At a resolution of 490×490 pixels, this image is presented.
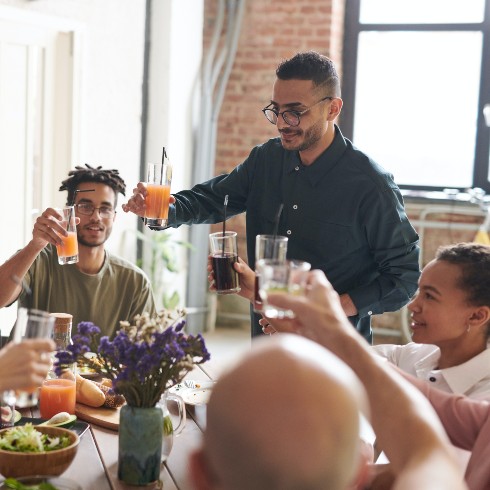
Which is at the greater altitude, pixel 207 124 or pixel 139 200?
pixel 207 124

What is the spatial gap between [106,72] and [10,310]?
56.7 inches

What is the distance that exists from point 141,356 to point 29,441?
0.99 ft

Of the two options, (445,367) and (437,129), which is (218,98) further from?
(445,367)

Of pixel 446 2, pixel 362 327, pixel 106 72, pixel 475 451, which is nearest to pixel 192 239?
pixel 106 72

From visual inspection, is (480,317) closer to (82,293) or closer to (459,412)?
(459,412)

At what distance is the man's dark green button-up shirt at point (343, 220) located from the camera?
2826 millimetres

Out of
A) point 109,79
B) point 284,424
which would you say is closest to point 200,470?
point 284,424

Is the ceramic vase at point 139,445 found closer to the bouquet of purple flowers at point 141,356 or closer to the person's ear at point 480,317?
the bouquet of purple flowers at point 141,356

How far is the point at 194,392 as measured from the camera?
8.08 ft

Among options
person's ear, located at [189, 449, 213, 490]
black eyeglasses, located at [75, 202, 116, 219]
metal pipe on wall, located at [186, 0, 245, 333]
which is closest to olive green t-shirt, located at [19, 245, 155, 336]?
black eyeglasses, located at [75, 202, 116, 219]

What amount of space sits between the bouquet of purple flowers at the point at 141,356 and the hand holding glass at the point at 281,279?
23 cm

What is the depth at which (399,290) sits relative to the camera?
2.84 m

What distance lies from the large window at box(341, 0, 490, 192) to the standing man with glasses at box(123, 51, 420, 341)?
3047 mm

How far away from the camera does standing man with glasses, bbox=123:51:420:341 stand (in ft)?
9.24
